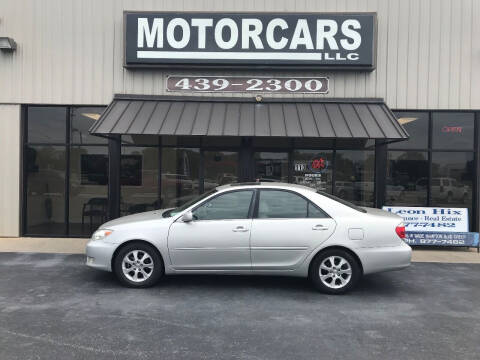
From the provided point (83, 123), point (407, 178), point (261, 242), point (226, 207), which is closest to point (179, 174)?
point (83, 123)

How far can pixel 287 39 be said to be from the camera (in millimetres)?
9164

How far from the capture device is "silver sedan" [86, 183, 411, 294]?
17.5 ft

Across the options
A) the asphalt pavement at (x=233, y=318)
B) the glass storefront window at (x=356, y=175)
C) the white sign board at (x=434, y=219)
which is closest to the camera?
the asphalt pavement at (x=233, y=318)

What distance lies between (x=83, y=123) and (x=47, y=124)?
36.7 inches

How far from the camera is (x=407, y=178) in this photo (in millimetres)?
9438

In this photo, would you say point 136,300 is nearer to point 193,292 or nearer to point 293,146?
point 193,292

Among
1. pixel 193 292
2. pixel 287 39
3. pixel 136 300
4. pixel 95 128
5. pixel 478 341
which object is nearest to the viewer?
pixel 478 341

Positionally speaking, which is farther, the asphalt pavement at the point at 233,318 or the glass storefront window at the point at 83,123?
the glass storefront window at the point at 83,123

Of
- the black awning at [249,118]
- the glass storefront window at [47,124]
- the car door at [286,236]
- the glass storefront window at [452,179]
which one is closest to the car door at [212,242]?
the car door at [286,236]

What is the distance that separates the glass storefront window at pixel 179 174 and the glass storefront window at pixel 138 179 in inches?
8.9

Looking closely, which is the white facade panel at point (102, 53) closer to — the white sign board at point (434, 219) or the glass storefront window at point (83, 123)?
the glass storefront window at point (83, 123)

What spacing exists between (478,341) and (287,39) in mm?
7380

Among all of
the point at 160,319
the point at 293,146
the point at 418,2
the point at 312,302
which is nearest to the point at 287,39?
the point at 293,146

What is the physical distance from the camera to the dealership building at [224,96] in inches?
360
